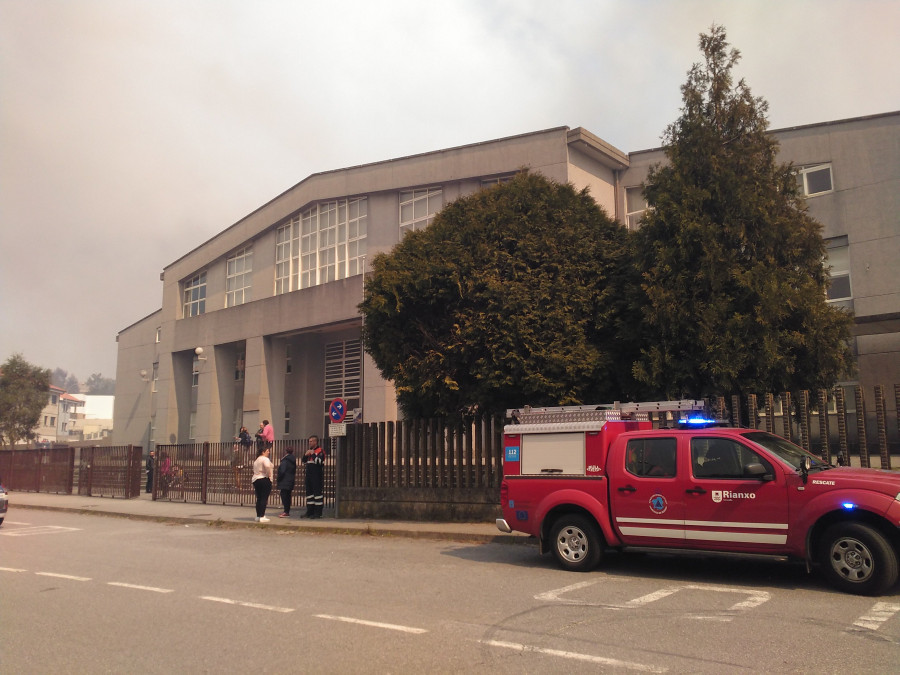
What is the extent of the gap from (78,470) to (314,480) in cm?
1613

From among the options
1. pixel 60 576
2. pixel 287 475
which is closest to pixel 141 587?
→ pixel 60 576

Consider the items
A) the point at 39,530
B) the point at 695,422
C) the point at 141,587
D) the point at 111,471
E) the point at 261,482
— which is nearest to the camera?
the point at 141,587

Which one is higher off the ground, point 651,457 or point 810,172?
point 810,172

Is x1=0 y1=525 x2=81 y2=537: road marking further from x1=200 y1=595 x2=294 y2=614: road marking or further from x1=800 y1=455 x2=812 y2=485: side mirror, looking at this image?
x1=800 y1=455 x2=812 y2=485: side mirror

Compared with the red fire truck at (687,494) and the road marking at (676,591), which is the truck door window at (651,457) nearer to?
the red fire truck at (687,494)

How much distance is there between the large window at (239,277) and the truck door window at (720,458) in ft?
119

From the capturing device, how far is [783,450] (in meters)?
8.19

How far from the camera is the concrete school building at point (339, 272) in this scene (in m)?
24.0

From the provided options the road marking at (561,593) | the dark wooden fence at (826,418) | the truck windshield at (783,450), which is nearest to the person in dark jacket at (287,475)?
the dark wooden fence at (826,418)

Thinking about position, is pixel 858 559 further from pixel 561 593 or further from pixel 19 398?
pixel 19 398

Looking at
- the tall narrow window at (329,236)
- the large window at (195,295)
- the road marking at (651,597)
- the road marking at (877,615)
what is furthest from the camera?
the large window at (195,295)

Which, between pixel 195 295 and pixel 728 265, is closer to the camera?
pixel 728 265

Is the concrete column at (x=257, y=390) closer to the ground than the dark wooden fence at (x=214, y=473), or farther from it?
farther from it

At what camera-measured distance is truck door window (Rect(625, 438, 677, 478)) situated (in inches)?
334
